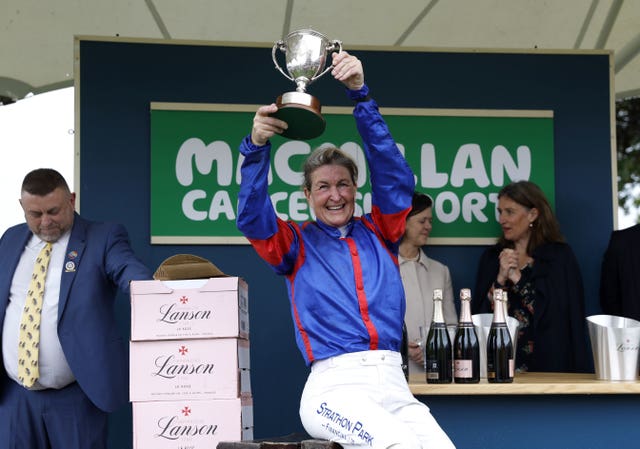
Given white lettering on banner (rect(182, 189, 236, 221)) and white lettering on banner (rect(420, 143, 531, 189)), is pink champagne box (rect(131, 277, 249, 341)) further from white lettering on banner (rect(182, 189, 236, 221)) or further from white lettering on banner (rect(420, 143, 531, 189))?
white lettering on banner (rect(420, 143, 531, 189))

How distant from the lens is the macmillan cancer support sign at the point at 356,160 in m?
5.39

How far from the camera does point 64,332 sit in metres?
4.06

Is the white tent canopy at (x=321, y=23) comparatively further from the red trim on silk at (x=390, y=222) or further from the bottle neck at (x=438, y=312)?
the red trim on silk at (x=390, y=222)

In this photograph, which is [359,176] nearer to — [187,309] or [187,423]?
[187,309]

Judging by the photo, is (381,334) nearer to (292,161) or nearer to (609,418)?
(609,418)

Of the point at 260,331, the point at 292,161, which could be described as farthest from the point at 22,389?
the point at 292,161

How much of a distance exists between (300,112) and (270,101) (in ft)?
8.77

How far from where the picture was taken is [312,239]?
10.3 ft

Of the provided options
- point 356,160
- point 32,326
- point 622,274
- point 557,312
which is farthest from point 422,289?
point 32,326

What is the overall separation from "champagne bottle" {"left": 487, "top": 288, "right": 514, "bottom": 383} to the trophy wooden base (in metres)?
1.09

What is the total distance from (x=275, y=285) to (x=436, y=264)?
36.6 inches

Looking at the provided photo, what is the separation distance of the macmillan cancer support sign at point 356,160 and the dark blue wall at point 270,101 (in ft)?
0.26

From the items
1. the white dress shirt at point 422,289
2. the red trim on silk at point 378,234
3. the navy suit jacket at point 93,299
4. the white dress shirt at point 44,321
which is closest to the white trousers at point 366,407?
the red trim on silk at point 378,234

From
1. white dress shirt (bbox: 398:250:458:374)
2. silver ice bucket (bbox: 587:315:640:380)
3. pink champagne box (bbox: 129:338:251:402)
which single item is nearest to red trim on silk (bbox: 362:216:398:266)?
pink champagne box (bbox: 129:338:251:402)
